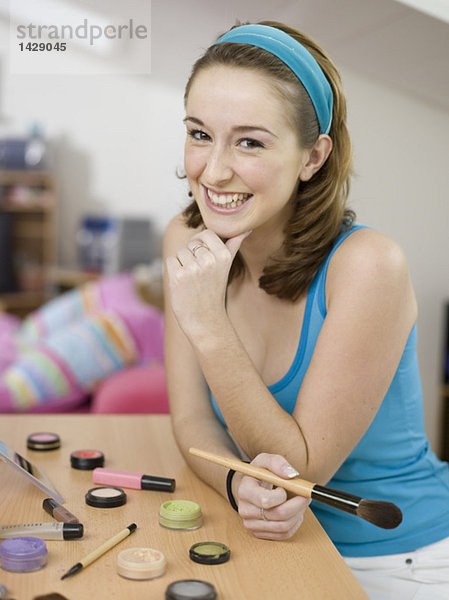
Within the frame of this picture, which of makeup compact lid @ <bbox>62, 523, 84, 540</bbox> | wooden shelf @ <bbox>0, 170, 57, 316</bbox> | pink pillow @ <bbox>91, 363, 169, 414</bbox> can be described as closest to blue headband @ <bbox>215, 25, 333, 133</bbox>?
makeup compact lid @ <bbox>62, 523, 84, 540</bbox>

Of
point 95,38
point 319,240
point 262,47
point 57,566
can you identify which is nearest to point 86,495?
point 57,566

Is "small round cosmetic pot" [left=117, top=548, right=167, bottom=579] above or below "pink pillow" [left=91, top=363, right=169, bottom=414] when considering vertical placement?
above

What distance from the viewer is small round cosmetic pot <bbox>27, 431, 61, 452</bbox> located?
38.4 inches

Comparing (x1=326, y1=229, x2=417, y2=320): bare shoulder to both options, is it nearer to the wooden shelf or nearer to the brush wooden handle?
the brush wooden handle

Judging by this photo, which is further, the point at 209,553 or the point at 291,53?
the point at 291,53

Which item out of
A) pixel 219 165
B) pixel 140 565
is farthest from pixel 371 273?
pixel 140 565

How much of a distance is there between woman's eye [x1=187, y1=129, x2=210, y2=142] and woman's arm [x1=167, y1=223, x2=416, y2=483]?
117 millimetres

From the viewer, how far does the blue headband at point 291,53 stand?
89 centimetres

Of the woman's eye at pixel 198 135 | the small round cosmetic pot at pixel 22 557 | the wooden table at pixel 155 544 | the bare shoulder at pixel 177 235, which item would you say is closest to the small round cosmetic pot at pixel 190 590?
the wooden table at pixel 155 544

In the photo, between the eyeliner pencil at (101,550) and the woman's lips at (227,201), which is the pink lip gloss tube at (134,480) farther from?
the woman's lips at (227,201)

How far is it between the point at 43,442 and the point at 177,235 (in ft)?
1.27

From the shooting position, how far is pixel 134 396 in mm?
1882

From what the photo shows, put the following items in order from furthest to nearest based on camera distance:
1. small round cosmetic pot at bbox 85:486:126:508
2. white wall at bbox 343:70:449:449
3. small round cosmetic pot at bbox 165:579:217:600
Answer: white wall at bbox 343:70:449:449 < small round cosmetic pot at bbox 85:486:126:508 < small round cosmetic pot at bbox 165:579:217:600

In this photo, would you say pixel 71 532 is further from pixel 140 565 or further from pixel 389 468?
pixel 389 468
